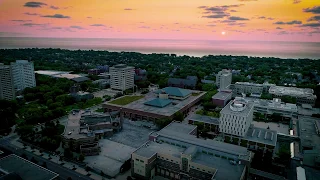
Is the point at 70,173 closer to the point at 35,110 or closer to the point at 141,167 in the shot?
the point at 141,167

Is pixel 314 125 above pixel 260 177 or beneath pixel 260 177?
above

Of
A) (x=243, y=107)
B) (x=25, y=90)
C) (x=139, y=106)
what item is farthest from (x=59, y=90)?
(x=243, y=107)

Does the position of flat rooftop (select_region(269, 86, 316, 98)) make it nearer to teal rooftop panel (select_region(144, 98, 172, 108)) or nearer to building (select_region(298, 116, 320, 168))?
building (select_region(298, 116, 320, 168))

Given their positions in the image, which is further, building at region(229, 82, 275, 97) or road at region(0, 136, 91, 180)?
building at region(229, 82, 275, 97)

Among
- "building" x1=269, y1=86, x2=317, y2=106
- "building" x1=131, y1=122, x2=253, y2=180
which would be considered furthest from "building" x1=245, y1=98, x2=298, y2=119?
"building" x1=131, y1=122, x2=253, y2=180

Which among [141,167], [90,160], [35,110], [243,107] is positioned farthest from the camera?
[35,110]

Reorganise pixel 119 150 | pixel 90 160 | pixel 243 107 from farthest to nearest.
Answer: pixel 243 107
pixel 119 150
pixel 90 160

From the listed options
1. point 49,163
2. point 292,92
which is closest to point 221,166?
point 49,163
